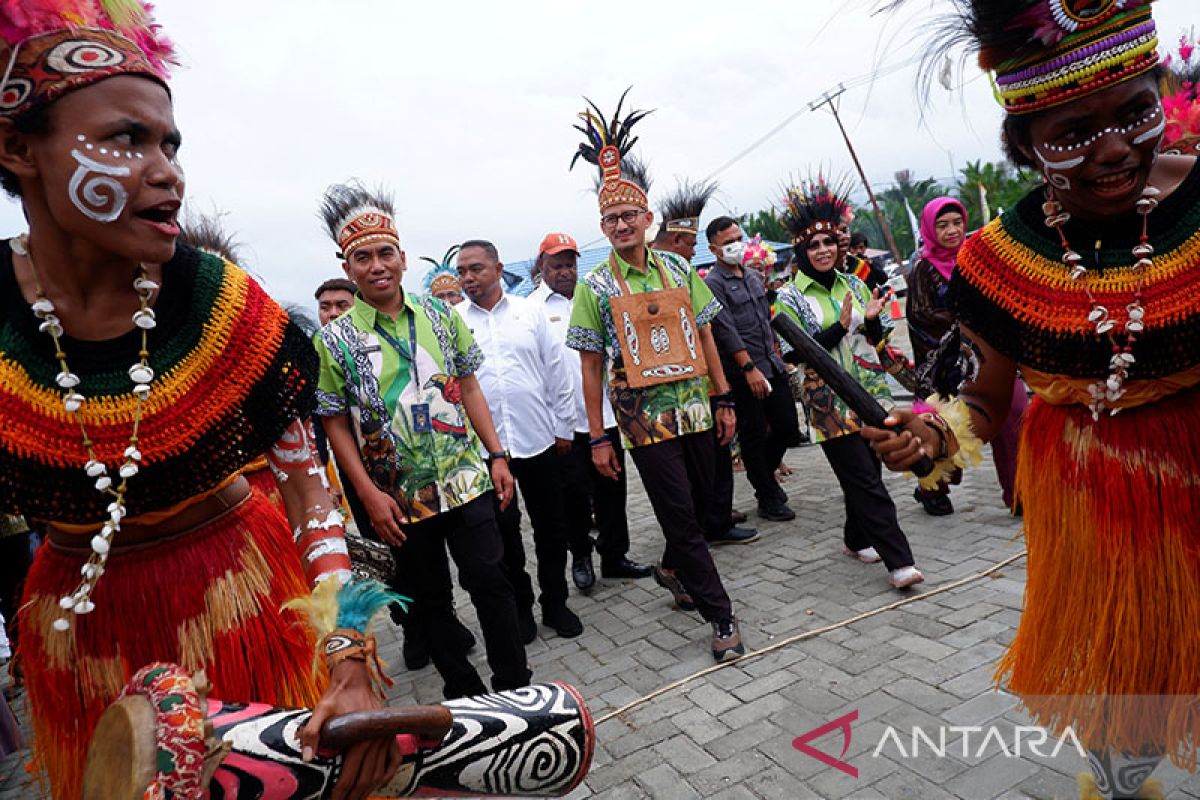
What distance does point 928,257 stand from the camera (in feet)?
15.0

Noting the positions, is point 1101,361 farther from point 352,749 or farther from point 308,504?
point 308,504

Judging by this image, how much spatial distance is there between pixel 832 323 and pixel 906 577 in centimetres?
160

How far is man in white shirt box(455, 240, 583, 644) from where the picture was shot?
4562 millimetres

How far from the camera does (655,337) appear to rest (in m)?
3.89

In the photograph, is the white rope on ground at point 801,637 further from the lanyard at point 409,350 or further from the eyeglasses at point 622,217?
the eyeglasses at point 622,217

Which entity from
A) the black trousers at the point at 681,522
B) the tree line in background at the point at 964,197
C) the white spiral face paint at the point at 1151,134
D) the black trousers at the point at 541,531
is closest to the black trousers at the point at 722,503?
the black trousers at the point at 541,531

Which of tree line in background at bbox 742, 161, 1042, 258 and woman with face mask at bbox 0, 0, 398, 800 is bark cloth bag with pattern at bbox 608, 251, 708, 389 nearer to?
woman with face mask at bbox 0, 0, 398, 800

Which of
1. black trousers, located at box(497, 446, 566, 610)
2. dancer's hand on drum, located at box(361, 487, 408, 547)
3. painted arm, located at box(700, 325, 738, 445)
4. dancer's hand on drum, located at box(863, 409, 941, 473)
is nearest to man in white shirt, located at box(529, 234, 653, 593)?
black trousers, located at box(497, 446, 566, 610)

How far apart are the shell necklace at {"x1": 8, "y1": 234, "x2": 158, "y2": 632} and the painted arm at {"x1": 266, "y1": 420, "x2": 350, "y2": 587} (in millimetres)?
319

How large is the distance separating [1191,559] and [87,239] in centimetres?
261

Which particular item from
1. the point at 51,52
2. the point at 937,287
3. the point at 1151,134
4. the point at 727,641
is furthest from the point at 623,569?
the point at 51,52

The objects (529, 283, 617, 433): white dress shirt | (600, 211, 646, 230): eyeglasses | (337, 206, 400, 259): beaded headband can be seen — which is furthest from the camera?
(529, 283, 617, 433): white dress shirt

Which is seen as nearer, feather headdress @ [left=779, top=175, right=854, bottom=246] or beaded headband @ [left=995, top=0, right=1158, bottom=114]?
beaded headband @ [left=995, top=0, right=1158, bottom=114]

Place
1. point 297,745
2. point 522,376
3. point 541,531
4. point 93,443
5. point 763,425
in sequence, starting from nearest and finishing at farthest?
point 297,745 → point 93,443 → point 541,531 → point 522,376 → point 763,425
